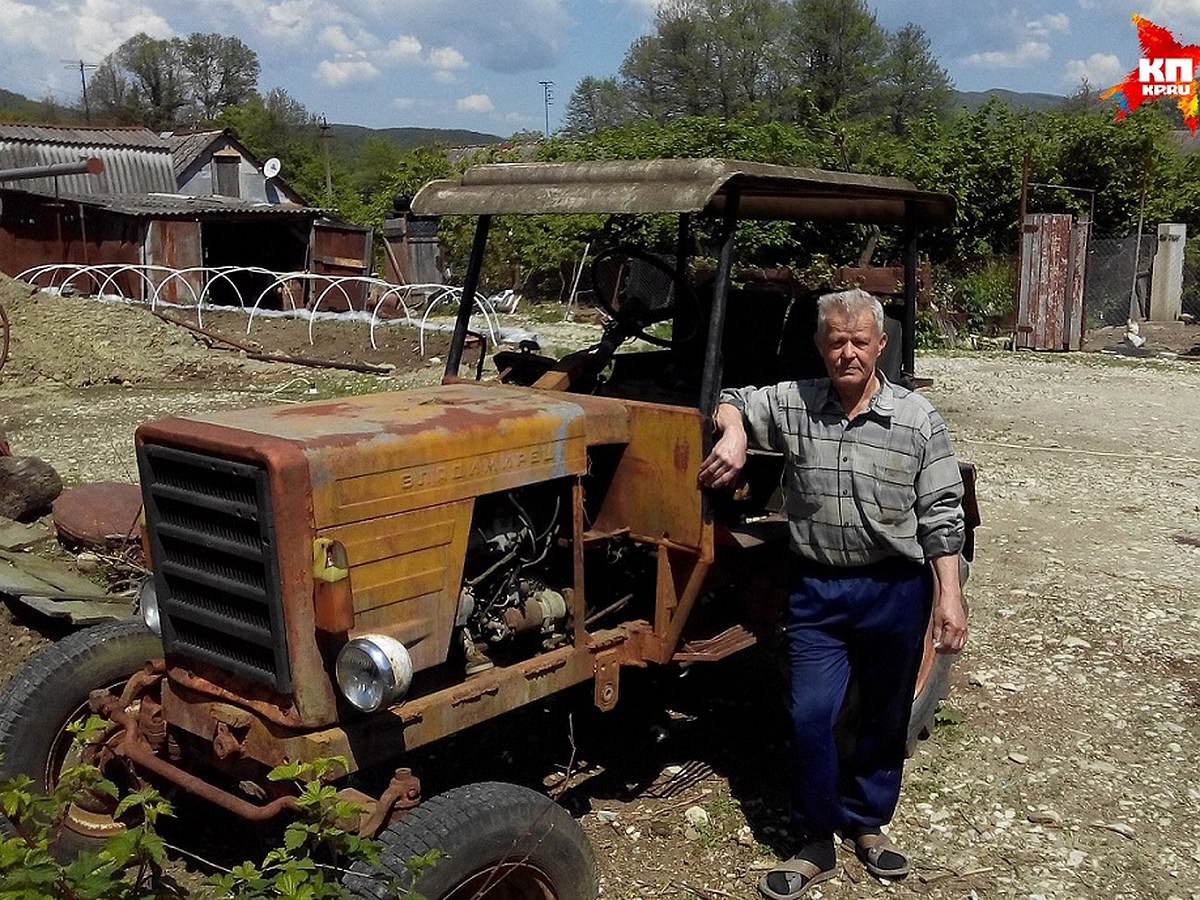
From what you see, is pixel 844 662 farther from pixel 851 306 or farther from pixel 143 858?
pixel 143 858

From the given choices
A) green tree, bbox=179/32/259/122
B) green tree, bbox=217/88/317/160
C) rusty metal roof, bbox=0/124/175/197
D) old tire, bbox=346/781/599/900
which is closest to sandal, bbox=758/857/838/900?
old tire, bbox=346/781/599/900

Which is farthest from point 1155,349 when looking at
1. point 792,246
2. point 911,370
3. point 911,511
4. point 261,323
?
point 911,511

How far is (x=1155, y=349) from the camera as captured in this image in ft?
56.3

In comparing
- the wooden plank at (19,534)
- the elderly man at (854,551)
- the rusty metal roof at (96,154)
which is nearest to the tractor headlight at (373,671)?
the elderly man at (854,551)

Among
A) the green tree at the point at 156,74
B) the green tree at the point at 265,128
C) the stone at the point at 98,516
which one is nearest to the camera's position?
the stone at the point at 98,516

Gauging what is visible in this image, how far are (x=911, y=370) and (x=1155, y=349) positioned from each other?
14.1 meters

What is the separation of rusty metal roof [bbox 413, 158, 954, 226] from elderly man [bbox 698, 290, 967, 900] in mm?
508

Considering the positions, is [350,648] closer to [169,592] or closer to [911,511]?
[169,592]

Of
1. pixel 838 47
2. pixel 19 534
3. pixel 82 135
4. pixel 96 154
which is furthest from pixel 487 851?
pixel 838 47

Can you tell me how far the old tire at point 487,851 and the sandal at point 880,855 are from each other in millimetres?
1028

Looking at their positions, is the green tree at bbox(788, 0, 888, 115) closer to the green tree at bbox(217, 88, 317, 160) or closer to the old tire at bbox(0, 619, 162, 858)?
the green tree at bbox(217, 88, 317, 160)

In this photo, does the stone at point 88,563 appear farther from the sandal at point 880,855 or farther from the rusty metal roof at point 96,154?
the rusty metal roof at point 96,154

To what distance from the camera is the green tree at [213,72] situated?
233 feet

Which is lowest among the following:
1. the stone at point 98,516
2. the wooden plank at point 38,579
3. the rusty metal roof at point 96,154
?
the wooden plank at point 38,579
